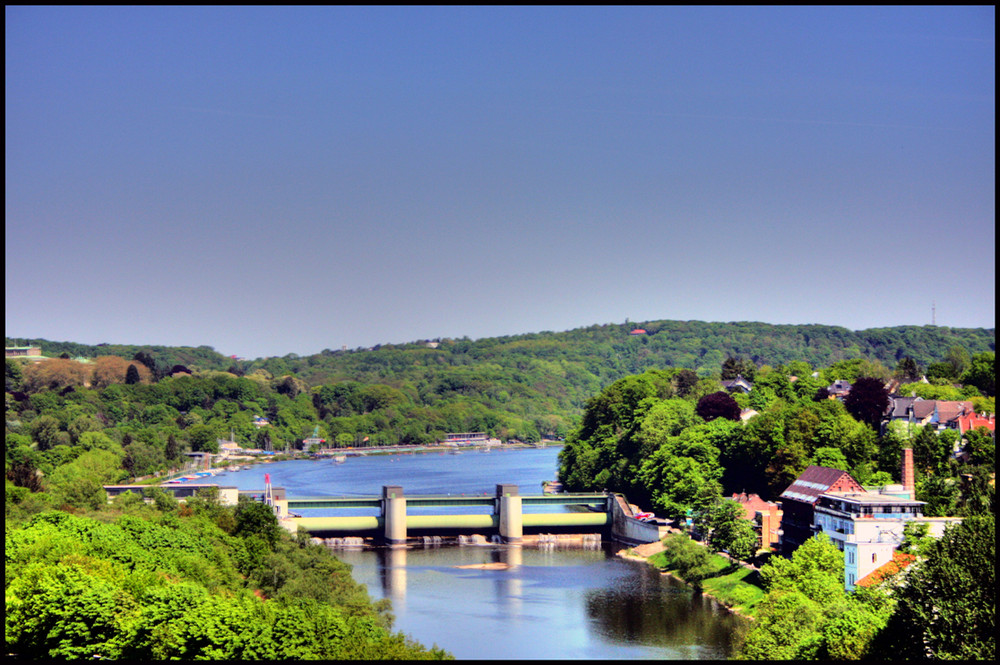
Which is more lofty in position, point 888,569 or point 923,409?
point 923,409

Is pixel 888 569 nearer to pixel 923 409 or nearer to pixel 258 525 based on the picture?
pixel 258 525

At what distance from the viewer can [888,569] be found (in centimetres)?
3991

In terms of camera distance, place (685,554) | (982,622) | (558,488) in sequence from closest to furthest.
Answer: (982,622) → (685,554) → (558,488)

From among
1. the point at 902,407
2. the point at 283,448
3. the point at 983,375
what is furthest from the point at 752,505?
the point at 283,448

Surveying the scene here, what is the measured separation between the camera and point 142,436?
380 feet

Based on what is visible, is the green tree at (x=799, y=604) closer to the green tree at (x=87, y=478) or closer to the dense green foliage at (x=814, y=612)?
the dense green foliage at (x=814, y=612)

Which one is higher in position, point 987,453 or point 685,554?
point 987,453

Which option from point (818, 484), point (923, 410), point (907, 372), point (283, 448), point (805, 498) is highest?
point (907, 372)

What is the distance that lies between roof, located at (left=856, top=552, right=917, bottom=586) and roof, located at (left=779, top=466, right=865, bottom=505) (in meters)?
7.25

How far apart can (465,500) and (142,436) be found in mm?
56502

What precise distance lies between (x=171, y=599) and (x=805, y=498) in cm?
2838

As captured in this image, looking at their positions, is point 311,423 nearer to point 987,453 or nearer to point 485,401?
point 485,401

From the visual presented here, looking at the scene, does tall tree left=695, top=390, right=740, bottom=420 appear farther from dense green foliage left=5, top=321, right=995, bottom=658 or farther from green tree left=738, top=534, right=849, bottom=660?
green tree left=738, top=534, right=849, bottom=660

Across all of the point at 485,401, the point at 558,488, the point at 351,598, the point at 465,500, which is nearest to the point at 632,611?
the point at 351,598
